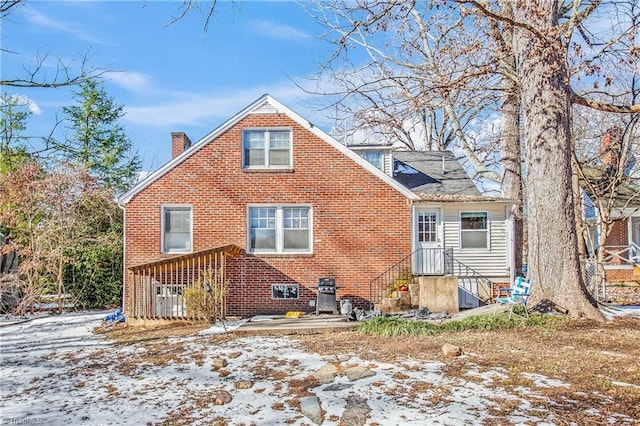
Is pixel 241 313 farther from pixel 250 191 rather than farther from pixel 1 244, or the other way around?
pixel 1 244

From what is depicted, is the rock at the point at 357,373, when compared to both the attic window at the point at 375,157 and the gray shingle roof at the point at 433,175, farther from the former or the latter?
the attic window at the point at 375,157

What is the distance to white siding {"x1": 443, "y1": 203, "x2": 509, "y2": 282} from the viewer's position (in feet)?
43.3

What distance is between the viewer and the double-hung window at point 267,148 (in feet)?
42.9

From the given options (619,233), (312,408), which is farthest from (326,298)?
(619,233)

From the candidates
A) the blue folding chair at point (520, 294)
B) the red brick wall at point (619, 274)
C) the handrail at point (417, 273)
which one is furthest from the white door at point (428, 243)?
the red brick wall at point (619, 274)

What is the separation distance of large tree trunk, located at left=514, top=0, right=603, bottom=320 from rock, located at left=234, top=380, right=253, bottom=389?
19.8ft

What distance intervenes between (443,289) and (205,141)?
25.6ft

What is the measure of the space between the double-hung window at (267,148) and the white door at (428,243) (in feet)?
14.2

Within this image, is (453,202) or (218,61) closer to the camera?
(218,61)

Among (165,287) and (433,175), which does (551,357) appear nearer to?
(165,287)

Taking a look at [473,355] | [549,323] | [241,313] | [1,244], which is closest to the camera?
[473,355]

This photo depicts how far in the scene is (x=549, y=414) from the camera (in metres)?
4.36

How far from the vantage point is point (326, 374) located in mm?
5719

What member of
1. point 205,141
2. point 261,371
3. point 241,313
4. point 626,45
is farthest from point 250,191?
point 626,45
